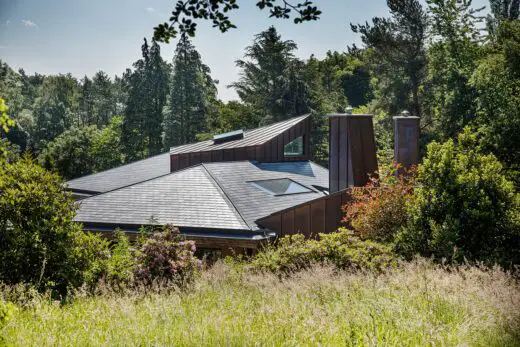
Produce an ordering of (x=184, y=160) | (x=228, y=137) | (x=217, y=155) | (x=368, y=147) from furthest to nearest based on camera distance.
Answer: (x=228, y=137) < (x=184, y=160) < (x=217, y=155) < (x=368, y=147)

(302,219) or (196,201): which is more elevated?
(196,201)

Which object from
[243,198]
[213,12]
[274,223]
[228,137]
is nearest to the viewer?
[213,12]

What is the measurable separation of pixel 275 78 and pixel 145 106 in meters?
12.1

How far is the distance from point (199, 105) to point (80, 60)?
14547 millimetres

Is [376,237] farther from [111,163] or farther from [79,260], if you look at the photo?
[111,163]

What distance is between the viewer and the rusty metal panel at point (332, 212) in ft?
38.1

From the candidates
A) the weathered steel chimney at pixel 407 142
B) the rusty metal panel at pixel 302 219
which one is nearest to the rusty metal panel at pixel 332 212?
the rusty metal panel at pixel 302 219

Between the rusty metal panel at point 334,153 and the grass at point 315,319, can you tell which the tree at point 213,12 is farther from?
the rusty metal panel at point 334,153

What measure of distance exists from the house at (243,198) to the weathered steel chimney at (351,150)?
0.03 metres

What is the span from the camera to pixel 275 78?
32594mm

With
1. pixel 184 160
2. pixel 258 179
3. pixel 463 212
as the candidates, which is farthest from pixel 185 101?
pixel 463 212

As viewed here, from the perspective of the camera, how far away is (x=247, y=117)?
114ft

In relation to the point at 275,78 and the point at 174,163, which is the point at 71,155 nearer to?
the point at 275,78

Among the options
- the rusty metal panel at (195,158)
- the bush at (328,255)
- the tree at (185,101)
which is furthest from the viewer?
the tree at (185,101)
